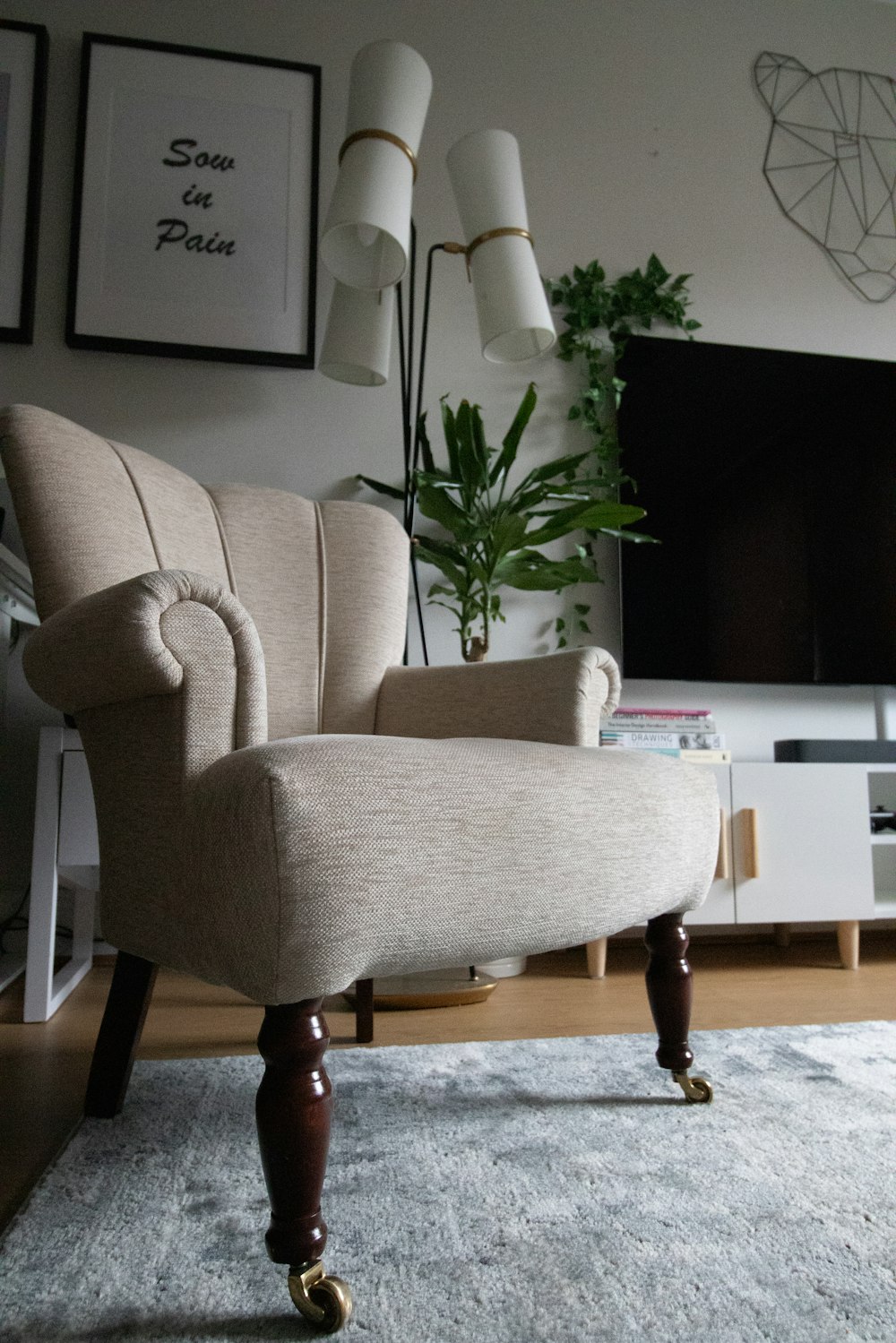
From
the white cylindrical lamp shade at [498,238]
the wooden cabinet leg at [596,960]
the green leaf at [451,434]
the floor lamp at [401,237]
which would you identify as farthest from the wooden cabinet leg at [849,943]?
the white cylindrical lamp shade at [498,238]

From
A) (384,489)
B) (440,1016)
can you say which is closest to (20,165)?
(384,489)

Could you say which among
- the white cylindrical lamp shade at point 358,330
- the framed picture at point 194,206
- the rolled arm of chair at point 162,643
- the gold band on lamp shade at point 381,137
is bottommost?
the rolled arm of chair at point 162,643

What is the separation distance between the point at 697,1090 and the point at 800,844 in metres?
1.10

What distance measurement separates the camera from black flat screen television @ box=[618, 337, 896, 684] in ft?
8.09

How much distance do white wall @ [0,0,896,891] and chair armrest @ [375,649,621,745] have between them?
95 cm

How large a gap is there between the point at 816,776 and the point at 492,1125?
1.38 metres

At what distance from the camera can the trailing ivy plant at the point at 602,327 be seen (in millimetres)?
2492

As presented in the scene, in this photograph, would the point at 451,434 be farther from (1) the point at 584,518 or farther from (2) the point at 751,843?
(2) the point at 751,843

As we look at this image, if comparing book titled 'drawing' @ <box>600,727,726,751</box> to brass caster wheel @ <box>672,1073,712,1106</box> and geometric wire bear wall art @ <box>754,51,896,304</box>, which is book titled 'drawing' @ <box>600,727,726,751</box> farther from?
geometric wire bear wall art @ <box>754,51,896,304</box>

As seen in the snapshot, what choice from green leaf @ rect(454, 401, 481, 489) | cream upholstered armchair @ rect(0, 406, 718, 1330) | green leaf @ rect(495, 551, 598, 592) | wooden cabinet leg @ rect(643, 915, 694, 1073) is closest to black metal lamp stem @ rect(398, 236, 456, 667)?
green leaf @ rect(454, 401, 481, 489)

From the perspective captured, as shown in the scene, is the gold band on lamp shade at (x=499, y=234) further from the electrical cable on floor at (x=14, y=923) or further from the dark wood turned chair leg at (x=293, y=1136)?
the electrical cable on floor at (x=14, y=923)

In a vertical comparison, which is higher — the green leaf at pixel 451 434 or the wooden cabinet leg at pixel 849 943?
the green leaf at pixel 451 434

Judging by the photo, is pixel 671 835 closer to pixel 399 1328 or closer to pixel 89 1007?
pixel 399 1328

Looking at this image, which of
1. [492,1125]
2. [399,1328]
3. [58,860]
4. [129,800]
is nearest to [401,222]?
[129,800]
